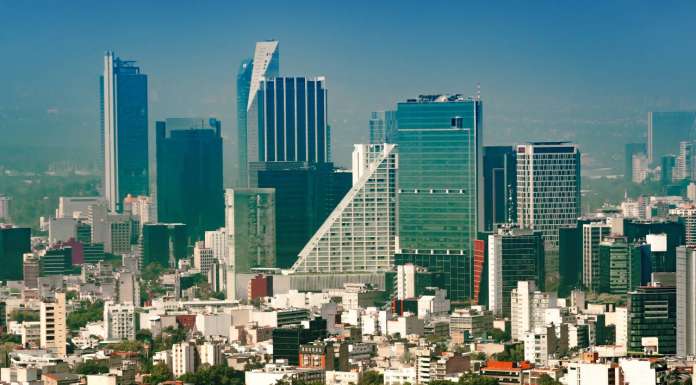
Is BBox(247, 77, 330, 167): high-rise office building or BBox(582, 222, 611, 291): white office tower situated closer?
BBox(582, 222, 611, 291): white office tower

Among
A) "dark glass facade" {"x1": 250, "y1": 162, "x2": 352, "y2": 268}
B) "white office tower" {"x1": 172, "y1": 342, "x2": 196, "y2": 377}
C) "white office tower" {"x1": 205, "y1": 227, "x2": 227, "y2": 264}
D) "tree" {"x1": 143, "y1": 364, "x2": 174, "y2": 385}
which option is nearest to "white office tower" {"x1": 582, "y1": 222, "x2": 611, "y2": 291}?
"dark glass facade" {"x1": 250, "y1": 162, "x2": 352, "y2": 268}

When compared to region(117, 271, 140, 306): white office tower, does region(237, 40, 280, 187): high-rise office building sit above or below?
above

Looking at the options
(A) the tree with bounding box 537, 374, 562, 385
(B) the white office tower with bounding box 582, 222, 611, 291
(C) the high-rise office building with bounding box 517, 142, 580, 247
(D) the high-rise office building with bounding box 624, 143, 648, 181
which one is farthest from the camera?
(C) the high-rise office building with bounding box 517, 142, 580, 247

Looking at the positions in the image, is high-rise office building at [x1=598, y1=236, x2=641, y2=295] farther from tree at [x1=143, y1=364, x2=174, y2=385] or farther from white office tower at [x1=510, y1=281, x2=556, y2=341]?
tree at [x1=143, y1=364, x2=174, y2=385]

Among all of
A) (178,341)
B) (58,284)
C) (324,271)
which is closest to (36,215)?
(58,284)

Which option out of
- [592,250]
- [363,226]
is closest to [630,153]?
[592,250]

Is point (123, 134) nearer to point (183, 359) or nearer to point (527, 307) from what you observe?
point (527, 307)

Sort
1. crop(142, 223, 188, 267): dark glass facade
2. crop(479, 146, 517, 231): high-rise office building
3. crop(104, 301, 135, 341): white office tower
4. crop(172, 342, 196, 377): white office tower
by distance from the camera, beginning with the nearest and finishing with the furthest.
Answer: crop(172, 342, 196, 377): white office tower
crop(104, 301, 135, 341): white office tower
crop(479, 146, 517, 231): high-rise office building
crop(142, 223, 188, 267): dark glass facade
